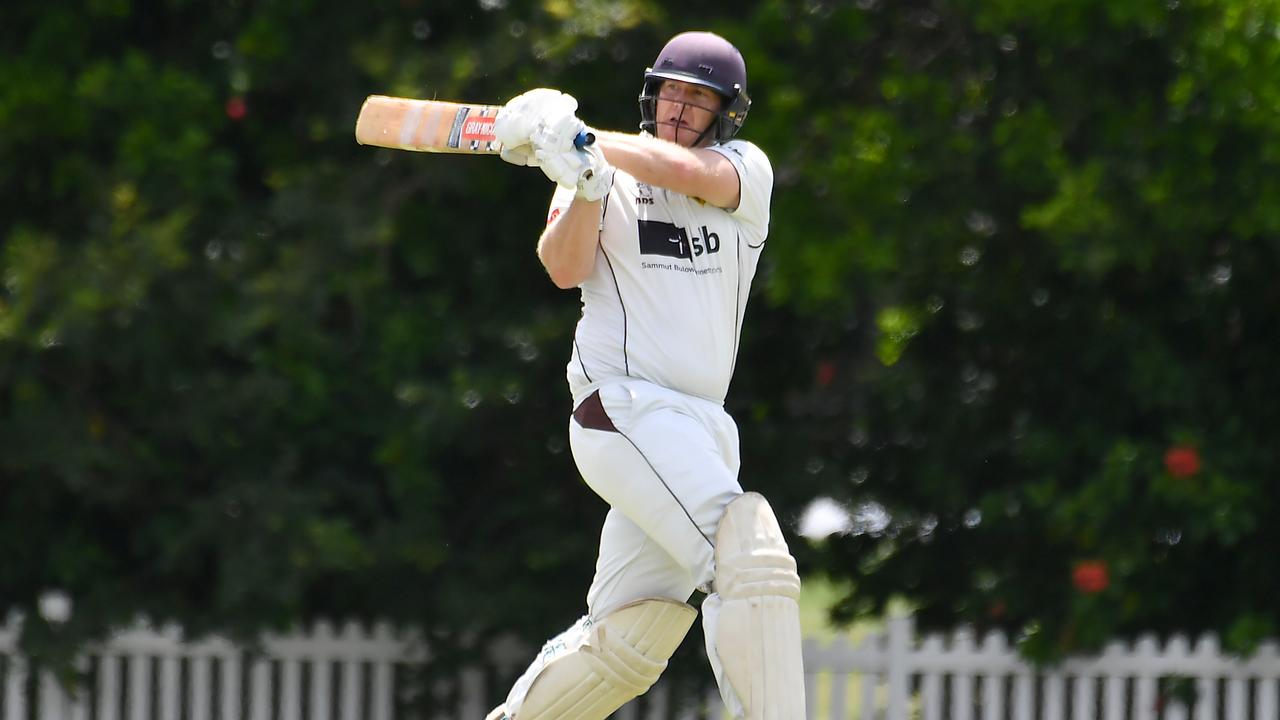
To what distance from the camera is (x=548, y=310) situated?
609 cm

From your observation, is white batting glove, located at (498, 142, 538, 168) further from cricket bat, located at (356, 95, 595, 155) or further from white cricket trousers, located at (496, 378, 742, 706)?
white cricket trousers, located at (496, 378, 742, 706)

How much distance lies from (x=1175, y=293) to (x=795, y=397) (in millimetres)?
1524

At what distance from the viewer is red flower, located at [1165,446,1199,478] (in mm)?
5957

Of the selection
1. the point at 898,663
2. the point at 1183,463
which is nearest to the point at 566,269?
the point at 1183,463

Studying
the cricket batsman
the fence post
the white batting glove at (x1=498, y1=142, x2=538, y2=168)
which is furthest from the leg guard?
the fence post

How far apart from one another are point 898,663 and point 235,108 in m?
3.35

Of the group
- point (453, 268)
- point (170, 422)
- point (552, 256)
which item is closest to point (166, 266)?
point (170, 422)

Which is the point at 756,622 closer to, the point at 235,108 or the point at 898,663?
the point at 898,663

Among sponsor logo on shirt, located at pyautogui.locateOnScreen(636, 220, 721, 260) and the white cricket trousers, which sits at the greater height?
sponsor logo on shirt, located at pyautogui.locateOnScreen(636, 220, 721, 260)

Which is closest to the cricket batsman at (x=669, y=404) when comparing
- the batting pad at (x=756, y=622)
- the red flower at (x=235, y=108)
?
the batting pad at (x=756, y=622)

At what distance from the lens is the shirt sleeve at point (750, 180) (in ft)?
10.7

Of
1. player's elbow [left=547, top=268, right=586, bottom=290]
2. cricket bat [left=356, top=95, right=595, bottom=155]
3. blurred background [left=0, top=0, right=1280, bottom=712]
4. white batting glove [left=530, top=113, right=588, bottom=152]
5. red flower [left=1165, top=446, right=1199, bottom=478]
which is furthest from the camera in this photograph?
red flower [left=1165, top=446, right=1199, bottom=478]

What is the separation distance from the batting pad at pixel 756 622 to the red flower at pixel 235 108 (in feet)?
12.9

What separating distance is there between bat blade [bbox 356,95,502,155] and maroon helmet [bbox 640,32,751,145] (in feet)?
1.34
